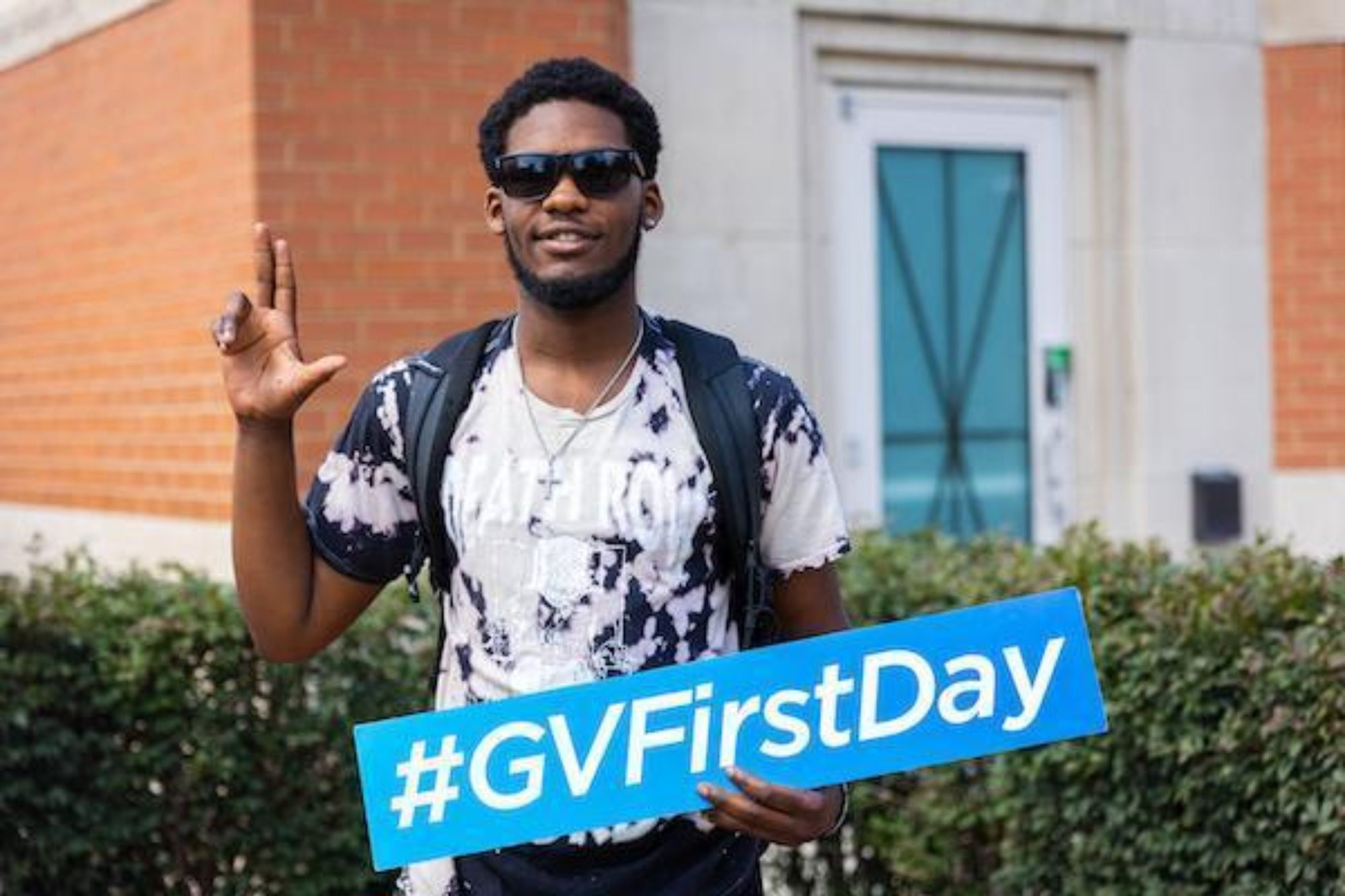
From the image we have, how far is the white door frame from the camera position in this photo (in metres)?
8.09

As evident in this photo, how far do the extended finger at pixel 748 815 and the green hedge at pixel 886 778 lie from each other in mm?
1791

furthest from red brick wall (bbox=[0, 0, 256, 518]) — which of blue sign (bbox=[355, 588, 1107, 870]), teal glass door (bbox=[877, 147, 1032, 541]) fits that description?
blue sign (bbox=[355, 588, 1107, 870])

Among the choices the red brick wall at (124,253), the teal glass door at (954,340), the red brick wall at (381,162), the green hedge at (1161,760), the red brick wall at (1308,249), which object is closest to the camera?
the green hedge at (1161,760)

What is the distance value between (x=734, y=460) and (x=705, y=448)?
41 millimetres

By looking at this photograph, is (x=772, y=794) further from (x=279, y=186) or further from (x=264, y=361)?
(x=279, y=186)

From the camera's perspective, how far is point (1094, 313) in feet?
→ 28.4

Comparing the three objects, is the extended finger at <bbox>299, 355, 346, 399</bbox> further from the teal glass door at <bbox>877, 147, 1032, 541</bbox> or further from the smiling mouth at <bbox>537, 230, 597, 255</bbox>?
the teal glass door at <bbox>877, 147, 1032, 541</bbox>

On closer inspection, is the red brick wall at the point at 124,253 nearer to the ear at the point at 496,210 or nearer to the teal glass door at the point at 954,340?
the teal glass door at the point at 954,340

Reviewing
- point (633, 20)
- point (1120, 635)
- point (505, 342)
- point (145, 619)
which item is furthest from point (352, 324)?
point (505, 342)

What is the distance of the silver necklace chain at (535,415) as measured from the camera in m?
2.72

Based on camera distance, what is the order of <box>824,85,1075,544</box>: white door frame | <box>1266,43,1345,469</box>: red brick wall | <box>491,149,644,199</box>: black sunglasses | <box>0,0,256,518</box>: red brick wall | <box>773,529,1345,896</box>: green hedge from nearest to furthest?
1. <box>491,149,644,199</box>: black sunglasses
2. <box>773,529,1345,896</box>: green hedge
3. <box>0,0,256,518</box>: red brick wall
4. <box>824,85,1075,544</box>: white door frame
5. <box>1266,43,1345,469</box>: red brick wall

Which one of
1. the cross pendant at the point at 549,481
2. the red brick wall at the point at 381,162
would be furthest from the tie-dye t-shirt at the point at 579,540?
the red brick wall at the point at 381,162

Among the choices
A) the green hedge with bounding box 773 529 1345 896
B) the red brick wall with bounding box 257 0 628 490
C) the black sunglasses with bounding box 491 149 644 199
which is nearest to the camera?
the black sunglasses with bounding box 491 149 644 199

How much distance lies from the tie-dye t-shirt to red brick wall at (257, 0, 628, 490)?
12.9 feet
